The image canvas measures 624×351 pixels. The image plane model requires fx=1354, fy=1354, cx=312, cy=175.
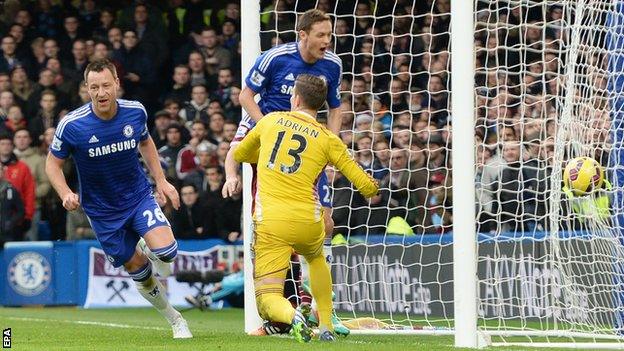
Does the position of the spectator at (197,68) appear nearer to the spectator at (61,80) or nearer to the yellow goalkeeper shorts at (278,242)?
the spectator at (61,80)

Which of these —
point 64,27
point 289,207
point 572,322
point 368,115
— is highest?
point 64,27

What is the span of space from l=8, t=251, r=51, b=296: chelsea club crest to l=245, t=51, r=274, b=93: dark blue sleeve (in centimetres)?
762

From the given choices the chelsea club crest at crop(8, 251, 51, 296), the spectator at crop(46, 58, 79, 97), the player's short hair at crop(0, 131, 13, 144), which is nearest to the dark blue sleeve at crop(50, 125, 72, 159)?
the chelsea club crest at crop(8, 251, 51, 296)

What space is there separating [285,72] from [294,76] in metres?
0.08

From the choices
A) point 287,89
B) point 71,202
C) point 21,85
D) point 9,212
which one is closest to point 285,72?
point 287,89

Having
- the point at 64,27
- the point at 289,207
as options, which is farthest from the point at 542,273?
the point at 64,27

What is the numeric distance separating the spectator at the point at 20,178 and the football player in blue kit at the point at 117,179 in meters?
7.52

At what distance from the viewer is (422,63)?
13.6 metres

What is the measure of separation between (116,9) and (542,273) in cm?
1060

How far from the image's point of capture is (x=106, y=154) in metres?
10.2

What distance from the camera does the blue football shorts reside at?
10273mm

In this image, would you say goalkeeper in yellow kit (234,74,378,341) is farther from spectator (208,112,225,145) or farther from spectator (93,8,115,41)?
spectator (93,8,115,41)

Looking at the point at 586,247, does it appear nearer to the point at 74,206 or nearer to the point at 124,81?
the point at 74,206

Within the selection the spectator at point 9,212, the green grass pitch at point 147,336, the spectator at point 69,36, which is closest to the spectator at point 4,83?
the spectator at point 69,36
